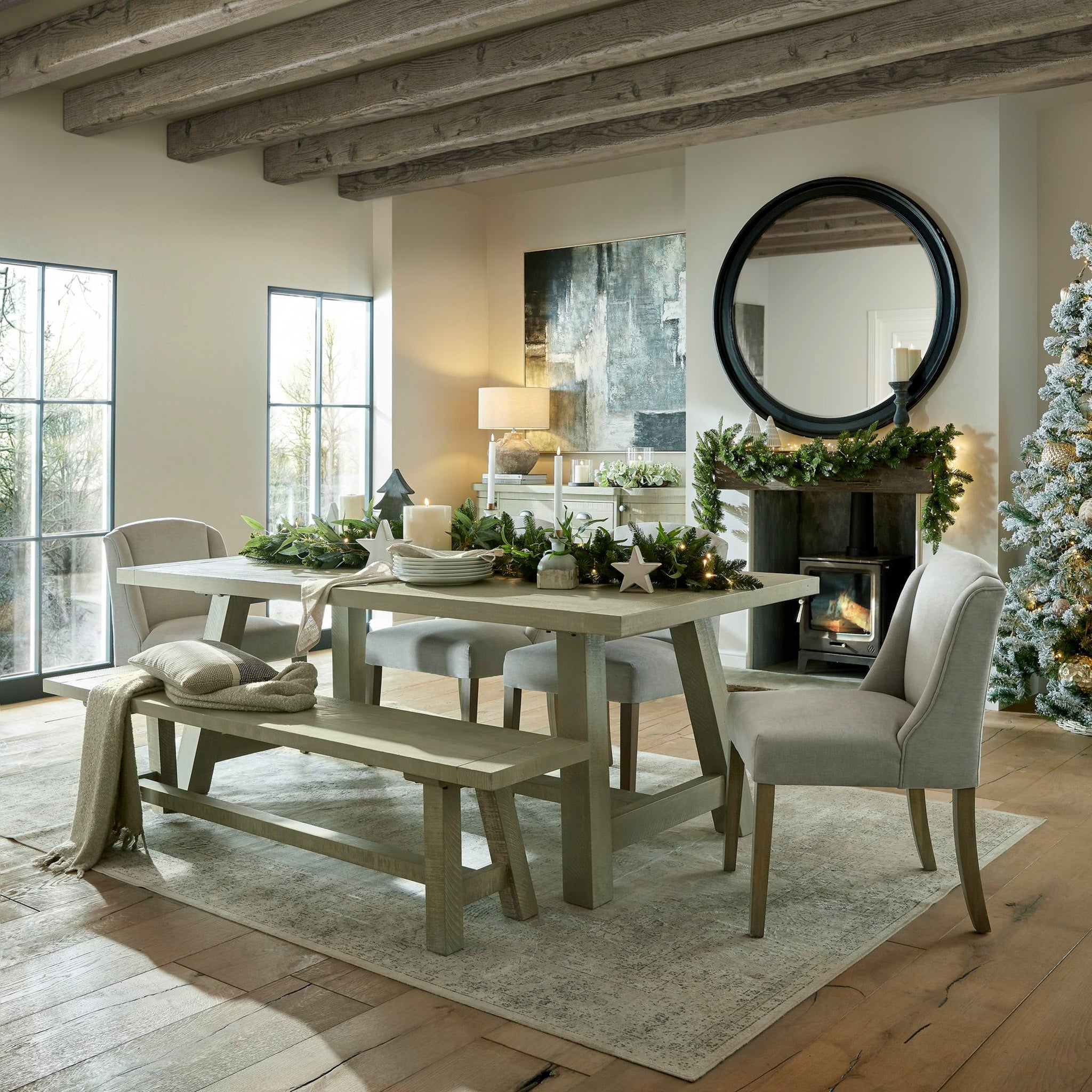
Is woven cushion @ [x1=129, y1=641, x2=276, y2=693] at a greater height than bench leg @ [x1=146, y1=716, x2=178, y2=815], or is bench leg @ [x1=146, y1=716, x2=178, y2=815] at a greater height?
woven cushion @ [x1=129, y1=641, x2=276, y2=693]

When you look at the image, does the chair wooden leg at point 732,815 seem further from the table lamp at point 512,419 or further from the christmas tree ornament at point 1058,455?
the table lamp at point 512,419

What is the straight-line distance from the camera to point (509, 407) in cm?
695

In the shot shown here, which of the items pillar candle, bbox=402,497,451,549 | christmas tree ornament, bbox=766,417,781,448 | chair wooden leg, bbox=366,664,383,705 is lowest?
chair wooden leg, bbox=366,664,383,705

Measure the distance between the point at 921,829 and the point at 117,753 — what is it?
2196 millimetres

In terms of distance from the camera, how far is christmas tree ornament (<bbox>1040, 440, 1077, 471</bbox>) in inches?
186

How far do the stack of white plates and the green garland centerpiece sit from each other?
0.13m

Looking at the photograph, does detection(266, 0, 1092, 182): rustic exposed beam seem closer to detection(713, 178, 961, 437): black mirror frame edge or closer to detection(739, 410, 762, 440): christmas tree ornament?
detection(713, 178, 961, 437): black mirror frame edge

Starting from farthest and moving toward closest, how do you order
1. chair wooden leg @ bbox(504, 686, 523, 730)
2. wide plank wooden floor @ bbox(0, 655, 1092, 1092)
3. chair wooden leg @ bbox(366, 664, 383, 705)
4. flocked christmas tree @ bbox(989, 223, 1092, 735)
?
flocked christmas tree @ bbox(989, 223, 1092, 735) < chair wooden leg @ bbox(366, 664, 383, 705) < chair wooden leg @ bbox(504, 686, 523, 730) < wide plank wooden floor @ bbox(0, 655, 1092, 1092)

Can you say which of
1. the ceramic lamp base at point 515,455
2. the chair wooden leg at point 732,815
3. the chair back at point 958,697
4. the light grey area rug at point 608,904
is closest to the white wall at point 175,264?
the ceramic lamp base at point 515,455

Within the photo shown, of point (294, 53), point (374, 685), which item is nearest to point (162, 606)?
point (374, 685)

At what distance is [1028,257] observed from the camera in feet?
17.9

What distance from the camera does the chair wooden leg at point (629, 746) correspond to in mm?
3744

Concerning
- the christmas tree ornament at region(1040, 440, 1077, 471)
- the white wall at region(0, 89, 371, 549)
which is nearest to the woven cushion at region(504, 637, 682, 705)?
the christmas tree ornament at region(1040, 440, 1077, 471)

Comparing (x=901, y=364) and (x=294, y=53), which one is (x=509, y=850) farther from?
(x=901, y=364)
